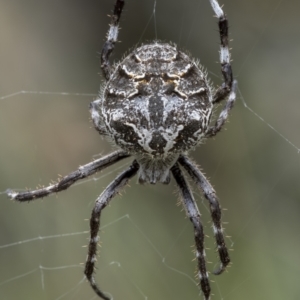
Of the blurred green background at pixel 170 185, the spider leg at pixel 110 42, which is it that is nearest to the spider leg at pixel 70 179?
the spider leg at pixel 110 42

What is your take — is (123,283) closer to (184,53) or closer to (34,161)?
(34,161)

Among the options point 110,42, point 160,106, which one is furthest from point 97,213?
point 110,42

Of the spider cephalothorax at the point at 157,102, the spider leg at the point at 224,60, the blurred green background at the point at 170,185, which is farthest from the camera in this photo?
the blurred green background at the point at 170,185

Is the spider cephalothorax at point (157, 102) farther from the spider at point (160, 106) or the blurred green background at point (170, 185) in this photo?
the blurred green background at point (170, 185)

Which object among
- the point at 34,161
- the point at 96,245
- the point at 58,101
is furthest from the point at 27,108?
the point at 96,245

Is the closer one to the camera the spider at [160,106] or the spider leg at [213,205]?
the spider at [160,106]

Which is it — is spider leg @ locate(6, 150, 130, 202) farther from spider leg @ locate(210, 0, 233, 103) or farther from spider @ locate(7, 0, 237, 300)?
spider leg @ locate(210, 0, 233, 103)

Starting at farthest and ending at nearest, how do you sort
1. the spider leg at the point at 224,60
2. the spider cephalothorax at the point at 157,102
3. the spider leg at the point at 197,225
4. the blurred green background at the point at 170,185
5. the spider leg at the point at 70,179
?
the blurred green background at the point at 170,185
the spider leg at the point at 70,179
the spider leg at the point at 197,225
the spider leg at the point at 224,60
the spider cephalothorax at the point at 157,102
